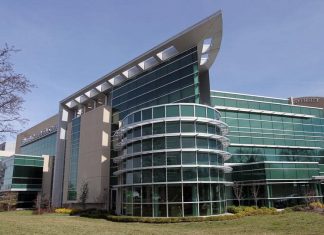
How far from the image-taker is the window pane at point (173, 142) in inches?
1355

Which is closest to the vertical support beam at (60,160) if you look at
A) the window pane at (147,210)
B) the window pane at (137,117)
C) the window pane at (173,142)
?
the window pane at (137,117)

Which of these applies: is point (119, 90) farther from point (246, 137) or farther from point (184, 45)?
point (246, 137)

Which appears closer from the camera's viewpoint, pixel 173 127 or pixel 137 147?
pixel 173 127

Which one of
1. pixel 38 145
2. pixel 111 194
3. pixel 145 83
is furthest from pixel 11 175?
pixel 145 83

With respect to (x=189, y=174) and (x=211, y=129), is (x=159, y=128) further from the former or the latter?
(x=189, y=174)

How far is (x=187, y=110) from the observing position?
3553 centimetres

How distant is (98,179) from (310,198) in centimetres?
3071

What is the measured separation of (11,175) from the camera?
68.2 m

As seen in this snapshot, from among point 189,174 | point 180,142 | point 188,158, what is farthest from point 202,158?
point 180,142

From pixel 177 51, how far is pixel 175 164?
19.0 m

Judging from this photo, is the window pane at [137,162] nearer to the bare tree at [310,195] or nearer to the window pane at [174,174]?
the window pane at [174,174]

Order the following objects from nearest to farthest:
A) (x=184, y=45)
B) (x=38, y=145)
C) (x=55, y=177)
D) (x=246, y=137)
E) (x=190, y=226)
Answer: (x=190, y=226)
(x=184, y=45)
(x=246, y=137)
(x=55, y=177)
(x=38, y=145)

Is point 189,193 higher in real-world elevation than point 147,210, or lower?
higher

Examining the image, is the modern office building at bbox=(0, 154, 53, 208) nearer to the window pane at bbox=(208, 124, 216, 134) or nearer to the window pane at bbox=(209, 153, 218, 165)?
the window pane at bbox=(209, 153, 218, 165)
